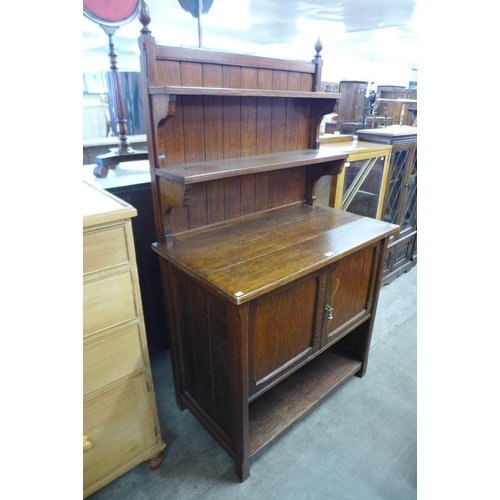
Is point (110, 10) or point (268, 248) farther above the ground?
point (110, 10)

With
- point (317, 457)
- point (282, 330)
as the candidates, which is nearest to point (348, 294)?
point (282, 330)

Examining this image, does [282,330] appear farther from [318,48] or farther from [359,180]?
[359,180]

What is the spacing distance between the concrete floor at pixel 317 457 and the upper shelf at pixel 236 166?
1.20 meters

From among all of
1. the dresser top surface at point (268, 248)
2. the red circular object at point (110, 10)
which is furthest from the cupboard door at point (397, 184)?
the red circular object at point (110, 10)

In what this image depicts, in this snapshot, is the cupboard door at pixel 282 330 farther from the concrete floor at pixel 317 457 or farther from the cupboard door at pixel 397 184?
the cupboard door at pixel 397 184

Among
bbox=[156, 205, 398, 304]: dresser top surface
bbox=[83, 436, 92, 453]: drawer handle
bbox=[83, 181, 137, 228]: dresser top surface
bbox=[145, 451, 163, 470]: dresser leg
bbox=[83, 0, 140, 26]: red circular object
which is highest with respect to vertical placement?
bbox=[83, 0, 140, 26]: red circular object

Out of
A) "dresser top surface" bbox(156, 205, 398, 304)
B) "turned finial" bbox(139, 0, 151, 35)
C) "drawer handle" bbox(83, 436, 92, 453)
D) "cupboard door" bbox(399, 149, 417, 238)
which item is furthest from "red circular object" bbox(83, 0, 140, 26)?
"cupboard door" bbox(399, 149, 417, 238)

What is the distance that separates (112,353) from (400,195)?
2.40 m

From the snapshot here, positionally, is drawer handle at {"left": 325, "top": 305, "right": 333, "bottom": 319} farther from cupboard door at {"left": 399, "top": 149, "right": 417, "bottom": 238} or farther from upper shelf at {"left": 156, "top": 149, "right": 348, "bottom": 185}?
cupboard door at {"left": 399, "top": 149, "right": 417, "bottom": 238}

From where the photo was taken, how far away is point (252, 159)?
57.4 inches

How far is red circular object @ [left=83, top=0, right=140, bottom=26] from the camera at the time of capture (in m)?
1.41

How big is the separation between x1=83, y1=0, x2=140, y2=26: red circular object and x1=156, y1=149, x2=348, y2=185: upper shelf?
726 millimetres

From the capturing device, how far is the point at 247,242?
1414 millimetres
